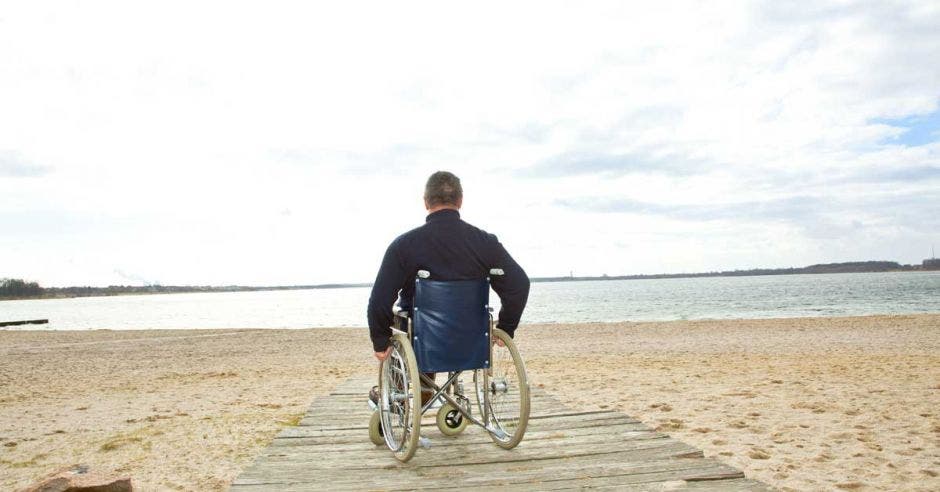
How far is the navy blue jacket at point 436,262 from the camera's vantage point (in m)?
3.26

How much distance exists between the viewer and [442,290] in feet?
10.5

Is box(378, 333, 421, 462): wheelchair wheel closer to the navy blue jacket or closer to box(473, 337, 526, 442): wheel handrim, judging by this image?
the navy blue jacket

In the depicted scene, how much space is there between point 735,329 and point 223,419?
66.8 feet

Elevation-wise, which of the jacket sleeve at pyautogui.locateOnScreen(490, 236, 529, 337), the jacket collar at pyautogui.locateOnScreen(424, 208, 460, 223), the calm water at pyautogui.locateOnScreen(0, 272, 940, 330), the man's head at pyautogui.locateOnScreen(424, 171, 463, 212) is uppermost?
the man's head at pyautogui.locateOnScreen(424, 171, 463, 212)

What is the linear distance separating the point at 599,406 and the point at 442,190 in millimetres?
3771

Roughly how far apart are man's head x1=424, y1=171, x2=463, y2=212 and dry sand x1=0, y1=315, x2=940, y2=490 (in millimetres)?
2109

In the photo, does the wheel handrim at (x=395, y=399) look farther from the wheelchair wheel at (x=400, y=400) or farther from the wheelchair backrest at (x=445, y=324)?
the wheelchair backrest at (x=445, y=324)

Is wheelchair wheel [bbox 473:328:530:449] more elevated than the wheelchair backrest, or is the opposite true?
the wheelchair backrest

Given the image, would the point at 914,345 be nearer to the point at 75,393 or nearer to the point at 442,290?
the point at 442,290

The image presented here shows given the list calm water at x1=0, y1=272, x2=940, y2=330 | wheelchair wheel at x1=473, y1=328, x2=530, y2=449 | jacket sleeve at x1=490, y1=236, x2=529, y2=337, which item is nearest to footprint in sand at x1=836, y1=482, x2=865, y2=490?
wheelchair wheel at x1=473, y1=328, x2=530, y2=449

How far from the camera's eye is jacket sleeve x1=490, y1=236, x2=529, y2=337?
336 centimetres

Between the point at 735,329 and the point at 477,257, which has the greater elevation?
the point at 477,257

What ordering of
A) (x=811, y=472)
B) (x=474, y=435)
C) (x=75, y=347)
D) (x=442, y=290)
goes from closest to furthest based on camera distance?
1. (x=442, y=290)
2. (x=811, y=472)
3. (x=474, y=435)
4. (x=75, y=347)

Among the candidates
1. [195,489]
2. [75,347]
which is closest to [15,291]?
[75,347]
